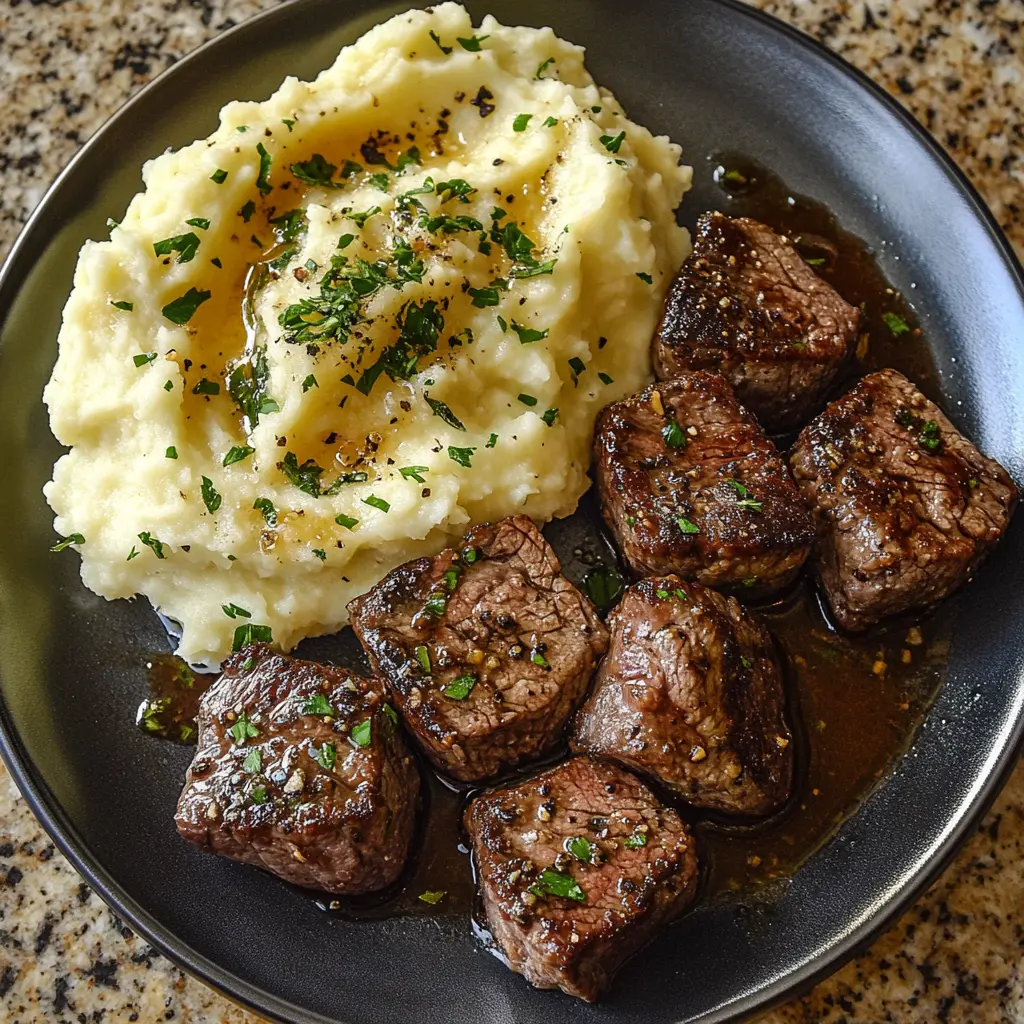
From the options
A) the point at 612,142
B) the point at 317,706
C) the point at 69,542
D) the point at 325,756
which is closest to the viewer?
the point at 325,756

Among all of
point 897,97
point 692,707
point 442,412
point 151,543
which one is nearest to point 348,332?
point 442,412

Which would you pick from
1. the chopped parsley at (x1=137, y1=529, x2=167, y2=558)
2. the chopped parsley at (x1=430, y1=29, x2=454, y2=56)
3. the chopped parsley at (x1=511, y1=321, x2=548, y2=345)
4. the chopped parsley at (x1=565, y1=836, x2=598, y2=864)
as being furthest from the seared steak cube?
the chopped parsley at (x1=430, y1=29, x2=454, y2=56)

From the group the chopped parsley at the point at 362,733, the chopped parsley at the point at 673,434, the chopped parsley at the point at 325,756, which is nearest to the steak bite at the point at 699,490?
the chopped parsley at the point at 673,434

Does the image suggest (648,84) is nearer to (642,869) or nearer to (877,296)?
(877,296)

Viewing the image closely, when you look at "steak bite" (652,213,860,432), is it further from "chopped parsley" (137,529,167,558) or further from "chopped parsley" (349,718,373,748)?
"chopped parsley" (137,529,167,558)

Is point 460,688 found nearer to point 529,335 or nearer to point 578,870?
point 578,870

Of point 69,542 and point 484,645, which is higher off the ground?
point 69,542
